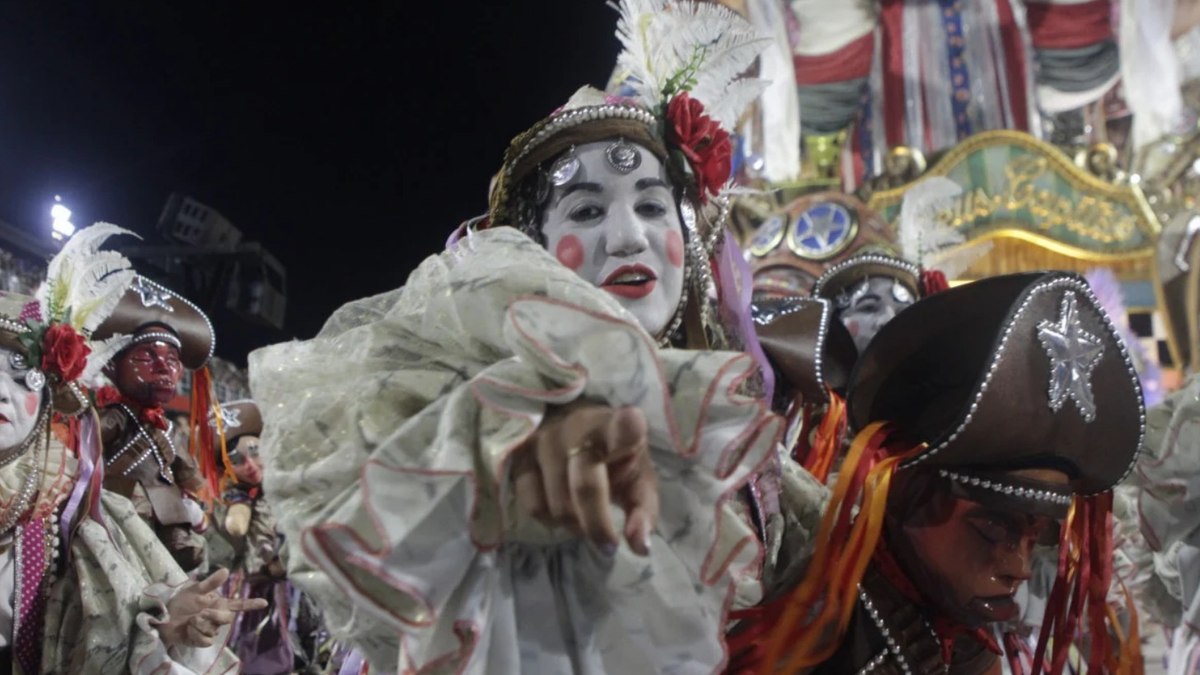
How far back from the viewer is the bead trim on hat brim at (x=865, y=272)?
3590 mm

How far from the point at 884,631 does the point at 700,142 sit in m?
0.83

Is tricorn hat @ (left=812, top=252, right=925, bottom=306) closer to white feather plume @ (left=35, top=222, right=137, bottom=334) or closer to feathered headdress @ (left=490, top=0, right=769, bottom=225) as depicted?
feathered headdress @ (left=490, top=0, right=769, bottom=225)

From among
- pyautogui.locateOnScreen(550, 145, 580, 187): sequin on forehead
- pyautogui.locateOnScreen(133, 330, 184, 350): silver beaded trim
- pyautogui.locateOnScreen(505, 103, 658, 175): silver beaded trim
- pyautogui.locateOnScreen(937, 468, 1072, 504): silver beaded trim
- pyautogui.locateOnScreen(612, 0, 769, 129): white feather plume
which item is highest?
pyautogui.locateOnScreen(612, 0, 769, 129): white feather plume

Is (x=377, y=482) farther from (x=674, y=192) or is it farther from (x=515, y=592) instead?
(x=674, y=192)

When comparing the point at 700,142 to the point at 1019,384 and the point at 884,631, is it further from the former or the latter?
the point at 884,631

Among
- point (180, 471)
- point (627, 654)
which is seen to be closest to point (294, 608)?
point (180, 471)

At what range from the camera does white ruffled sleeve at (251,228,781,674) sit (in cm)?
99

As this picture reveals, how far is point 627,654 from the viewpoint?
43.3 inches

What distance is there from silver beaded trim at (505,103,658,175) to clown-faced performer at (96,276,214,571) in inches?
87.8

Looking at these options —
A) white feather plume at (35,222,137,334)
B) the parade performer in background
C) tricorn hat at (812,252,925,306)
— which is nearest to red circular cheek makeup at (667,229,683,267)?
white feather plume at (35,222,137,334)

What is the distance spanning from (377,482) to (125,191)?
7785mm

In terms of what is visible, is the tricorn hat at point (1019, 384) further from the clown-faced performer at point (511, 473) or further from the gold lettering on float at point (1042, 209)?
the gold lettering on float at point (1042, 209)

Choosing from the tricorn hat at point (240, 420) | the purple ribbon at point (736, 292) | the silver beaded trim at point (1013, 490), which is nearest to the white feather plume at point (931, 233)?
the purple ribbon at point (736, 292)

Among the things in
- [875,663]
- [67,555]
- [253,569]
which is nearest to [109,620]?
[67,555]
